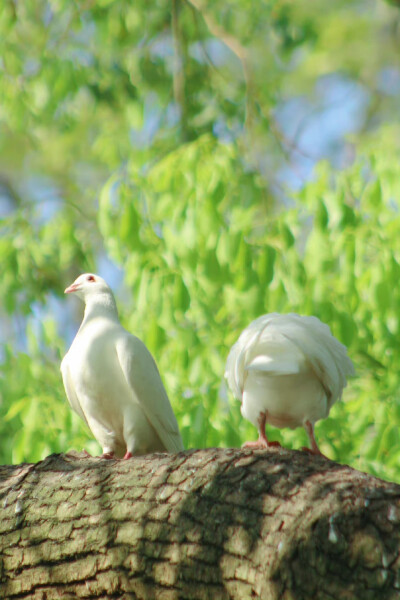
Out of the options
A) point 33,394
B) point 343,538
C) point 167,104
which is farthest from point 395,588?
point 167,104

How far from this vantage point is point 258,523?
2.37m

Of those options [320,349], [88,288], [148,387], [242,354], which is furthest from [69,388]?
[320,349]

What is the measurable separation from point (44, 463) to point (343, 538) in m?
1.43

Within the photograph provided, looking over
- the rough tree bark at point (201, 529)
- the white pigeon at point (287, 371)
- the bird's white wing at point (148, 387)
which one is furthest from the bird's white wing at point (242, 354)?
the rough tree bark at point (201, 529)

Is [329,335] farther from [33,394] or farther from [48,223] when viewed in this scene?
[48,223]

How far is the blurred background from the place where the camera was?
14.8ft

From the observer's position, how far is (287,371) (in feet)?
11.1

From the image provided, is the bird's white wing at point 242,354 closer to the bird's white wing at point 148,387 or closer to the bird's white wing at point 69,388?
the bird's white wing at point 148,387

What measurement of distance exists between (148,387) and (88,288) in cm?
92

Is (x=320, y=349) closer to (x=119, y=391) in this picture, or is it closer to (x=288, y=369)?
(x=288, y=369)

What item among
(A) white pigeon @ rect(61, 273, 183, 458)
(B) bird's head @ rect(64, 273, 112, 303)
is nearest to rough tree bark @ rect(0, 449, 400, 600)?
(A) white pigeon @ rect(61, 273, 183, 458)

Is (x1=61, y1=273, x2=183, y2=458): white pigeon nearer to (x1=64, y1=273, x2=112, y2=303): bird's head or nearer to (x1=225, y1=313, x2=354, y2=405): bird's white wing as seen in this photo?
(x1=64, y1=273, x2=112, y2=303): bird's head

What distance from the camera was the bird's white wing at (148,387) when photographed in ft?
13.2

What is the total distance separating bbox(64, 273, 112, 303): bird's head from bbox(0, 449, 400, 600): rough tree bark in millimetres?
1679
